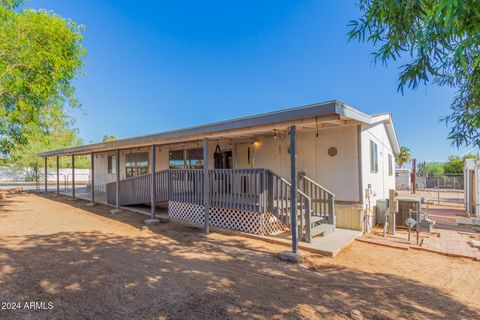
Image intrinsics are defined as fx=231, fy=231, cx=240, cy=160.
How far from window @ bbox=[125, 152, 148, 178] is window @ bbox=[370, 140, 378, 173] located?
36.6 feet

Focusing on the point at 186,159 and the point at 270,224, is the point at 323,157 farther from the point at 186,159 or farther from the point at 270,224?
the point at 186,159

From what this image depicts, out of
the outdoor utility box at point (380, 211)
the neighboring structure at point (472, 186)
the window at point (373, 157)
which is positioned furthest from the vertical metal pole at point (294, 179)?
the neighboring structure at point (472, 186)

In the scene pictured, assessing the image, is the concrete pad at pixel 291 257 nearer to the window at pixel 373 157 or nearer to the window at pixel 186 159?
the window at pixel 373 157

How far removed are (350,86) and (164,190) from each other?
14354 mm

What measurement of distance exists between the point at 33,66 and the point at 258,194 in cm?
965

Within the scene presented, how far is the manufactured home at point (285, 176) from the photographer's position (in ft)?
16.9

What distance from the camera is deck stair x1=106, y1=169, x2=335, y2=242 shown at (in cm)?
560

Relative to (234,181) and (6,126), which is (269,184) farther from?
(6,126)

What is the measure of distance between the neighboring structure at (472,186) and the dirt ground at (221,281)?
7076mm

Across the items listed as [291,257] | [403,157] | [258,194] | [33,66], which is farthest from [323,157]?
[403,157]

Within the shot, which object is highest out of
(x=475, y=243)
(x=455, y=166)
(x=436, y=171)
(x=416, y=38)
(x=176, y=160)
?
(x=416, y=38)

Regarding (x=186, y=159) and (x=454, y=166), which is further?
(x=454, y=166)

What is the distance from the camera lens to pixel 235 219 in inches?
263

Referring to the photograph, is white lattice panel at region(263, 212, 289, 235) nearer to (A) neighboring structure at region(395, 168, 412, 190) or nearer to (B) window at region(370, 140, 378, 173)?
(B) window at region(370, 140, 378, 173)
